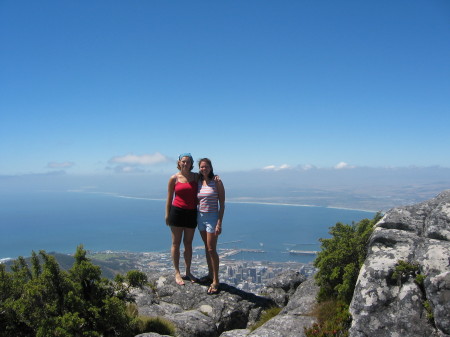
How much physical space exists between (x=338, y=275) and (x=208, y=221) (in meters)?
3.36

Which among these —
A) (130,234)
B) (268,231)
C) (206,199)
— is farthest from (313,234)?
(206,199)

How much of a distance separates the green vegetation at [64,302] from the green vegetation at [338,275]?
3339 millimetres

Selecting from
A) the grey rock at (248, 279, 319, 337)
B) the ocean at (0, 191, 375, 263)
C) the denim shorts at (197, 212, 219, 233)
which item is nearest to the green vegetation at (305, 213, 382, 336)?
the grey rock at (248, 279, 319, 337)

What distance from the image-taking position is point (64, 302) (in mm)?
5105

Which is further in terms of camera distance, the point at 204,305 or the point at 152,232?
the point at 152,232

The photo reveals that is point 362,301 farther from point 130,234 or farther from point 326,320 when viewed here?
point 130,234

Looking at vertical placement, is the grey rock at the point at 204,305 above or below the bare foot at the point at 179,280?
below

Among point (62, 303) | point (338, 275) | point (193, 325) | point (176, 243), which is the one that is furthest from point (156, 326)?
point (338, 275)

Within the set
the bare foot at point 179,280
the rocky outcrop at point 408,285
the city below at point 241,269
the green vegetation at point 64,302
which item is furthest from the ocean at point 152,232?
the green vegetation at point 64,302

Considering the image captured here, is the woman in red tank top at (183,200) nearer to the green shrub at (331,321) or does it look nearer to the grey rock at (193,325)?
the grey rock at (193,325)

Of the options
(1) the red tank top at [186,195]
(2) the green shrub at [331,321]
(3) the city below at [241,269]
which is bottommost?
(3) the city below at [241,269]

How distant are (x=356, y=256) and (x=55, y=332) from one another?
Result: 5.63 m

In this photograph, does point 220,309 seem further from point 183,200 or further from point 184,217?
point 183,200

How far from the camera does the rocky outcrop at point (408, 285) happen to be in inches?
162
